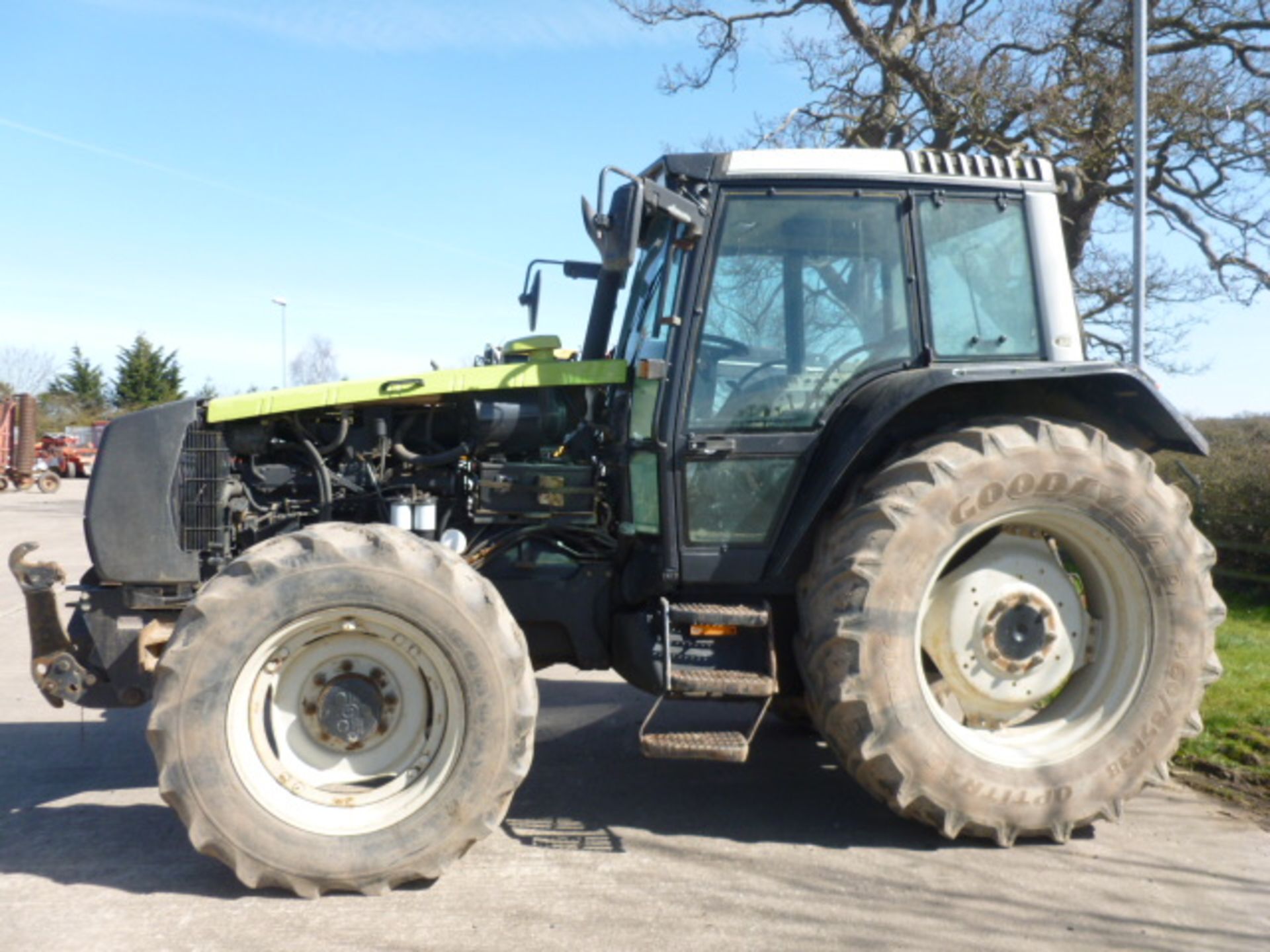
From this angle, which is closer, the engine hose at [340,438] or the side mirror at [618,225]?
the side mirror at [618,225]

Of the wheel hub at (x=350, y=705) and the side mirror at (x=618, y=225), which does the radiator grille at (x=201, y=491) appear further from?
the side mirror at (x=618, y=225)

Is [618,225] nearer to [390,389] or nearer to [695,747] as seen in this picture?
[390,389]

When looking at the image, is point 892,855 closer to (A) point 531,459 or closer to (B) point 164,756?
(A) point 531,459

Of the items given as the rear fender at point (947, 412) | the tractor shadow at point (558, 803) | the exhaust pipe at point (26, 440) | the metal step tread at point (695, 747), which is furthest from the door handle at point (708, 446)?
the exhaust pipe at point (26, 440)

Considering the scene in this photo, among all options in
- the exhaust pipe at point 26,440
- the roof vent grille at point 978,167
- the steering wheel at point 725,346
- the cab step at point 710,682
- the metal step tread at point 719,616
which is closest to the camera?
the cab step at point 710,682

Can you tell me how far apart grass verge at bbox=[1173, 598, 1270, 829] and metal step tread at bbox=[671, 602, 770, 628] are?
2269mm

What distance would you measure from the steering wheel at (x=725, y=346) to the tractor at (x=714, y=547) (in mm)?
17

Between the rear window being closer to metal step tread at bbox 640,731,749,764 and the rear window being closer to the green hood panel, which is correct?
the green hood panel

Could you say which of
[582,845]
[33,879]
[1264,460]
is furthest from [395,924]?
[1264,460]

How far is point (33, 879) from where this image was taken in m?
3.89

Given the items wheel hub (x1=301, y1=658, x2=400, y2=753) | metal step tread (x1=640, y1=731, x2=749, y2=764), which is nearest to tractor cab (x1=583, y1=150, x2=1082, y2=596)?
metal step tread (x1=640, y1=731, x2=749, y2=764)

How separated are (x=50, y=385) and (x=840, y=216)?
55.7 metres

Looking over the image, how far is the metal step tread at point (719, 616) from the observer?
425 cm

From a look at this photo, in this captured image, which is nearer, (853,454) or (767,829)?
(853,454)
